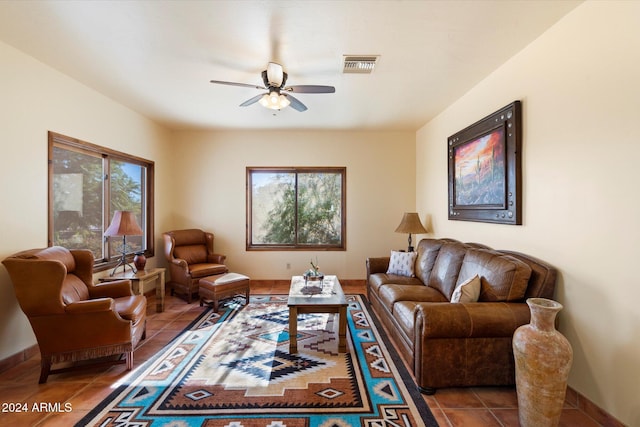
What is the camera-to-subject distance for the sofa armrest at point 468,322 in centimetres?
206

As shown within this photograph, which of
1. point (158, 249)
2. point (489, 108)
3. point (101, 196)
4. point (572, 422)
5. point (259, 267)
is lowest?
point (572, 422)

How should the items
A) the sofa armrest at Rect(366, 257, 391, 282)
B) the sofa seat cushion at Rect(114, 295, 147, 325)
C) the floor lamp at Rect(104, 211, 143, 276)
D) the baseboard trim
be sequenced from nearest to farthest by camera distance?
the baseboard trim, the sofa seat cushion at Rect(114, 295, 147, 325), the floor lamp at Rect(104, 211, 143, 276), the sofa armrest at Rect(366, 257, 391, 282)

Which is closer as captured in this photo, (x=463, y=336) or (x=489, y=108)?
(x=463, y=336)

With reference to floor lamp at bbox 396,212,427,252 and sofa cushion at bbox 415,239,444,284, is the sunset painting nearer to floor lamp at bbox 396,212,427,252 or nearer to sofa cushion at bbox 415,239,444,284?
sofa cushion at bbox 415,239,444,284

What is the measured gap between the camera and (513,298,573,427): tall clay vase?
166 centimetres

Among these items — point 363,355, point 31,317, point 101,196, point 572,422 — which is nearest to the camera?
point 572,422

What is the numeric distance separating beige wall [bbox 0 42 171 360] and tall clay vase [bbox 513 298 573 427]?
4.16m

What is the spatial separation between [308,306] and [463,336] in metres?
1.34

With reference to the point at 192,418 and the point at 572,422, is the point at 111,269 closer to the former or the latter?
the point at 192,418

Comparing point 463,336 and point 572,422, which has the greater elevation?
point 463,336

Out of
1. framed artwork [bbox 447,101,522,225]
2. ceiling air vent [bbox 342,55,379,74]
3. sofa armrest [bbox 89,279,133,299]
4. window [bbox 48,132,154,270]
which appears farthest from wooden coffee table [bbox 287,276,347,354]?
window [bbox 48,132,154,270]

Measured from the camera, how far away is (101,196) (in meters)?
3.71

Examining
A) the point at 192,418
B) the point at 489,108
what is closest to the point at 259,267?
the point at 192,418

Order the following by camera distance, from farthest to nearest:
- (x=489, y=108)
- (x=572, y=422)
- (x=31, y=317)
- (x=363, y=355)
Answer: (x=489, y=108) → (x=363, y=355) → (x=31, y=317) → (x=572, y=422)
